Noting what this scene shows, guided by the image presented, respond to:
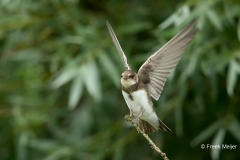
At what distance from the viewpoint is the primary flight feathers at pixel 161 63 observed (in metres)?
2.02

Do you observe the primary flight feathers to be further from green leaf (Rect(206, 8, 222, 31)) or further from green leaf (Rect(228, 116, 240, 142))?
green leaf (Rect(228, 116, 240, 142))

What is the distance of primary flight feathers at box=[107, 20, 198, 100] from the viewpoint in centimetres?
202

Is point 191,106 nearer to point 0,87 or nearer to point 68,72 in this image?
point 68,72

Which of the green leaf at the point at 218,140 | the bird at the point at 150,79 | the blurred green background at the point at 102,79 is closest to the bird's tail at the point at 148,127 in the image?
the bird at the point at 150,79

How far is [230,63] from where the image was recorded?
2971 mm

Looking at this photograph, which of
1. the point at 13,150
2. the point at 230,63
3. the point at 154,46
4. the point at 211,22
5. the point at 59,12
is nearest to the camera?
the point at 230,63

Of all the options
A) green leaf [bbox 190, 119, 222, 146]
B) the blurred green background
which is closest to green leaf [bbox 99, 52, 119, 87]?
the blurred green background

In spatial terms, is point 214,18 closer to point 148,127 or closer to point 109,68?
point 109,68

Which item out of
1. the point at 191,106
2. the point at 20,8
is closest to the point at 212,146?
the point at 191,106

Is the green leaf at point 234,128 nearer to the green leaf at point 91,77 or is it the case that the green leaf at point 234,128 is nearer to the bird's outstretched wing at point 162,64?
the green leaf at point 91,77

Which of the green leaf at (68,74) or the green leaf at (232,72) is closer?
the green leaf at (232,72)

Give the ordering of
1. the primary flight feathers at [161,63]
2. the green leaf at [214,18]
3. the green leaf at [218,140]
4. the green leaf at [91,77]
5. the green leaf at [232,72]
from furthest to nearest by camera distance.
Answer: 1. the green leaf at [91,77]
2. the green leaf at [218,140]
3. the green leaf at [214,18]
4. the green leaf at [232,72]
5. the primary flight feathers at [161,63]

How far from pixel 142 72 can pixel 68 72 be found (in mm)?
1315

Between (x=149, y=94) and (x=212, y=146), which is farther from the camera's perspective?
(x=212, y=146)
